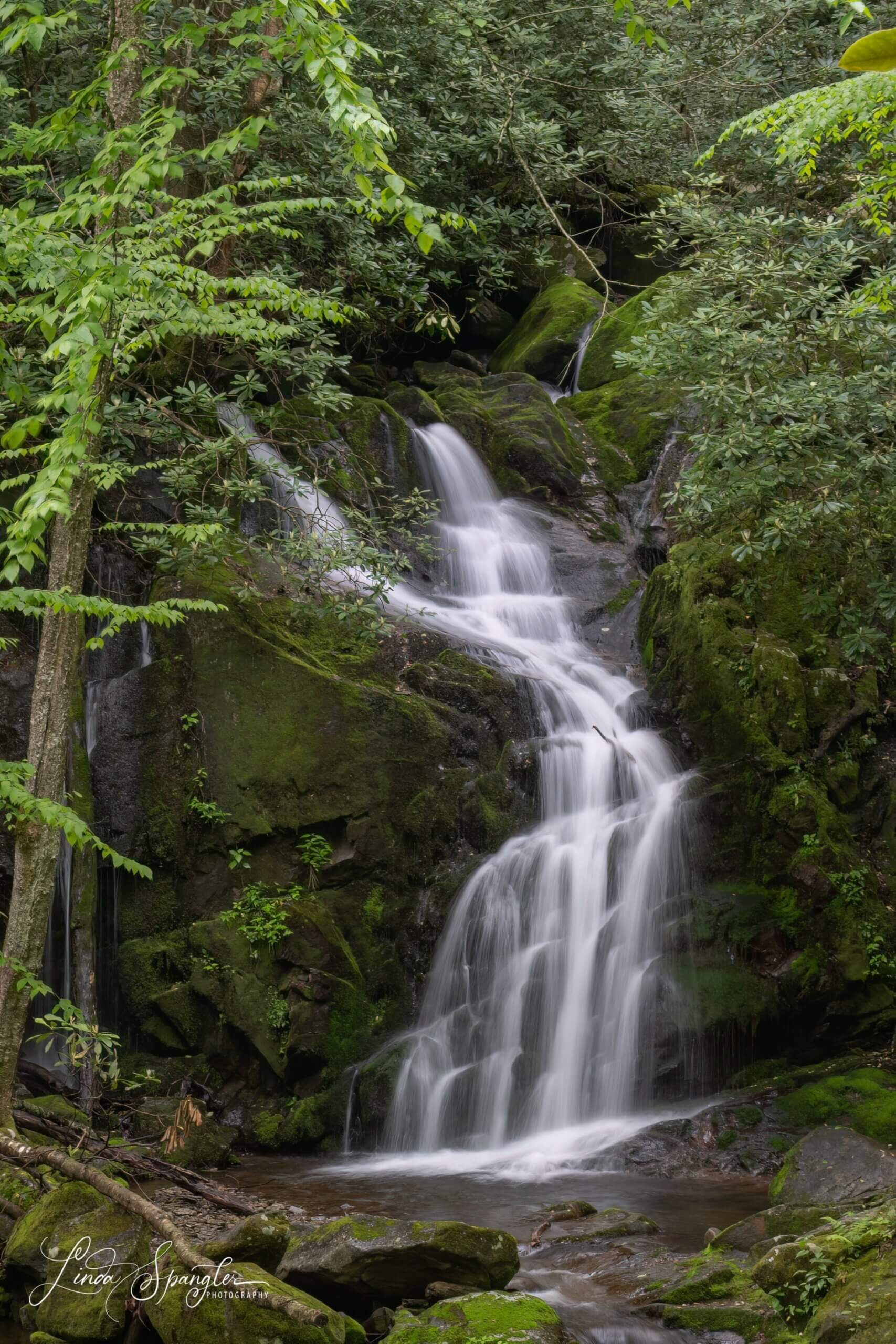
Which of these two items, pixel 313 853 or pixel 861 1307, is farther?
pixel 313 853

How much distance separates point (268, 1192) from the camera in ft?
24.7

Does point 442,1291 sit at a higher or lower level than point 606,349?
lower

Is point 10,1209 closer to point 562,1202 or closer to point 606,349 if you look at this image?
point 562,1202

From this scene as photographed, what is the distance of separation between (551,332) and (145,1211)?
50.8ft

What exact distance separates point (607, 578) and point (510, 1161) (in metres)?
7.81

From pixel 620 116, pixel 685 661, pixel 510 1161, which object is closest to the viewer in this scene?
pixel 510 1161

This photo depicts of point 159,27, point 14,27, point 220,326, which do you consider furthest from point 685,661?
point 159,27

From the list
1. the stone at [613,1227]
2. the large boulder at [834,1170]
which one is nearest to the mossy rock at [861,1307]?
the large boulder at [834,1170]

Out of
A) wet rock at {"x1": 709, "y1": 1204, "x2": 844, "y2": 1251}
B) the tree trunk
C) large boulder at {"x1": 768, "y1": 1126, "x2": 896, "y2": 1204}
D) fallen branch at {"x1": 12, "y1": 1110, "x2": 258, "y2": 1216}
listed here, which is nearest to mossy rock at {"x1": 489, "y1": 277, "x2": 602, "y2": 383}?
the tree trunk

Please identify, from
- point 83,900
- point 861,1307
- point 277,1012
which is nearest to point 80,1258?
point 861,1307

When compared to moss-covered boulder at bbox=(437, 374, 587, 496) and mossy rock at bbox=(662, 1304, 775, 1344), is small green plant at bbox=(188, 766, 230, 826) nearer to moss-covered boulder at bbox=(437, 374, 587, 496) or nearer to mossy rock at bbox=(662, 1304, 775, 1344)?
mossy rock at bbox=(662, 1304, 775, 1344)

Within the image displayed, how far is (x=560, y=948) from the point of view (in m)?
9.54

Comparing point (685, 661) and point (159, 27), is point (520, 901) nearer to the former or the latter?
point (685, 661)

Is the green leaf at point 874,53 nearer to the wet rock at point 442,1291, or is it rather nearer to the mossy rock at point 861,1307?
the mossy rock at point 861,1307
